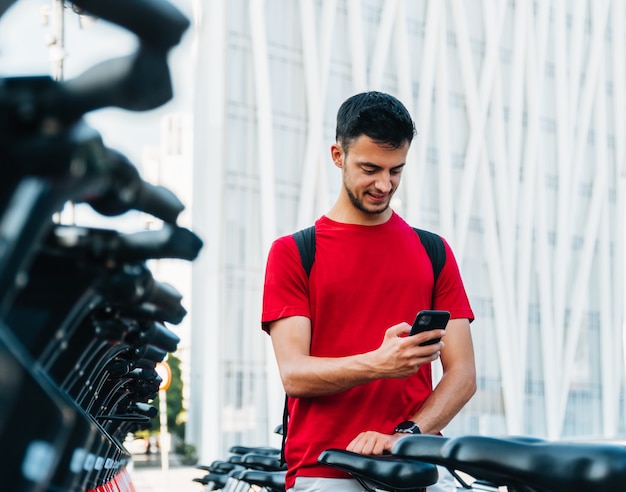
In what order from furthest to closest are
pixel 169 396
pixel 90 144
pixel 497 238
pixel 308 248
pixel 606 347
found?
pixel 169 396 < pixel 606 347 < pixel 497 238 < pixel 308 248 < pixel 90 144

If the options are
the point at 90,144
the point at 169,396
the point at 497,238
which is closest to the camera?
the point at 90,144

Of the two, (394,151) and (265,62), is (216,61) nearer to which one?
(265,62)

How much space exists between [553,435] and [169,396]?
57.1 feet

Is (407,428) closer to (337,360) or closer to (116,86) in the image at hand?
(337,360)

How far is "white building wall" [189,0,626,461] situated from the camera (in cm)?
3228

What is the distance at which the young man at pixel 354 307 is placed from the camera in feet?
11.0

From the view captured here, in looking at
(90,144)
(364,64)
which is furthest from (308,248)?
(364,64)

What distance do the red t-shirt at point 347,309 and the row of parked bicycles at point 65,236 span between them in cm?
169

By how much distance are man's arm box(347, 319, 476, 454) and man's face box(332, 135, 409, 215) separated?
1.79 feet

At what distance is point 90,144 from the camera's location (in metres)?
1.06

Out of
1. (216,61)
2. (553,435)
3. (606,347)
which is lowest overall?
(553,435)

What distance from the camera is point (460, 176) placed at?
127 ft

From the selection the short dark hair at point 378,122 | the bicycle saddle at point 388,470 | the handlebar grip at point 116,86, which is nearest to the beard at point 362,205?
the short dark hair at point 378,122

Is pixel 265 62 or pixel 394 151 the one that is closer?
pixel 394 151
